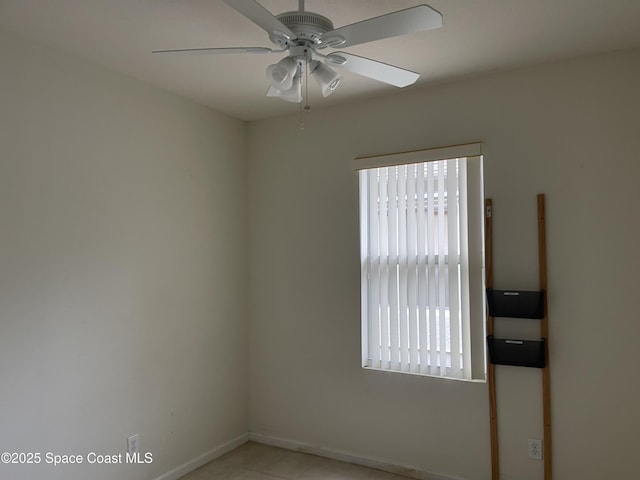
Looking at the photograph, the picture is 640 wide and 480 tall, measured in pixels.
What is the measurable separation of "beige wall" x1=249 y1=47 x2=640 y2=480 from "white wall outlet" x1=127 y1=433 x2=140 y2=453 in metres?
1.12

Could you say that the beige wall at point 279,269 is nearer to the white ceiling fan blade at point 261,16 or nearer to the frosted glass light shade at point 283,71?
the frosted glass light shade at point 283,71

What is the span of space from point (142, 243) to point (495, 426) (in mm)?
2484

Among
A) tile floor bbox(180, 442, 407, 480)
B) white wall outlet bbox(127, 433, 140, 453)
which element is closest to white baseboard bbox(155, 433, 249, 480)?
tile floor bbox(180, 442, 407, 480)

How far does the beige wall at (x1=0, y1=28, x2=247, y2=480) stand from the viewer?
2.37 meters

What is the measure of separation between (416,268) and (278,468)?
1710 mm

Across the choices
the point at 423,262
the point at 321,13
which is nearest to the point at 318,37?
the point at 321,13

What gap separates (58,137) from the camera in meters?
2.54

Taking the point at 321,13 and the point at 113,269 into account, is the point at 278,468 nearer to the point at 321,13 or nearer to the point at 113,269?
the point at 113,269

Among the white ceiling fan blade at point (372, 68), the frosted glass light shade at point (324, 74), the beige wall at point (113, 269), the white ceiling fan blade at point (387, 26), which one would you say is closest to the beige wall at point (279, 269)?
the beige wall at point (113, 269)

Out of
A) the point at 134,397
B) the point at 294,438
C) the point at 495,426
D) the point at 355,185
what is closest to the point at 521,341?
the point at 495,426

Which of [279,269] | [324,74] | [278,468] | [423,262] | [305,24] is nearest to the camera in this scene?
[305,24]

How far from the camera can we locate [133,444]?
9.53ft

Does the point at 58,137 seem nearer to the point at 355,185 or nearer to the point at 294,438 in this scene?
the point at 355,185

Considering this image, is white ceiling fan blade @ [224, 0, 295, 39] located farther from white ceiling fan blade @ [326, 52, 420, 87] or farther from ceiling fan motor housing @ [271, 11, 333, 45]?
white ceiling fan blade @ [326, 52, 420, 87]
